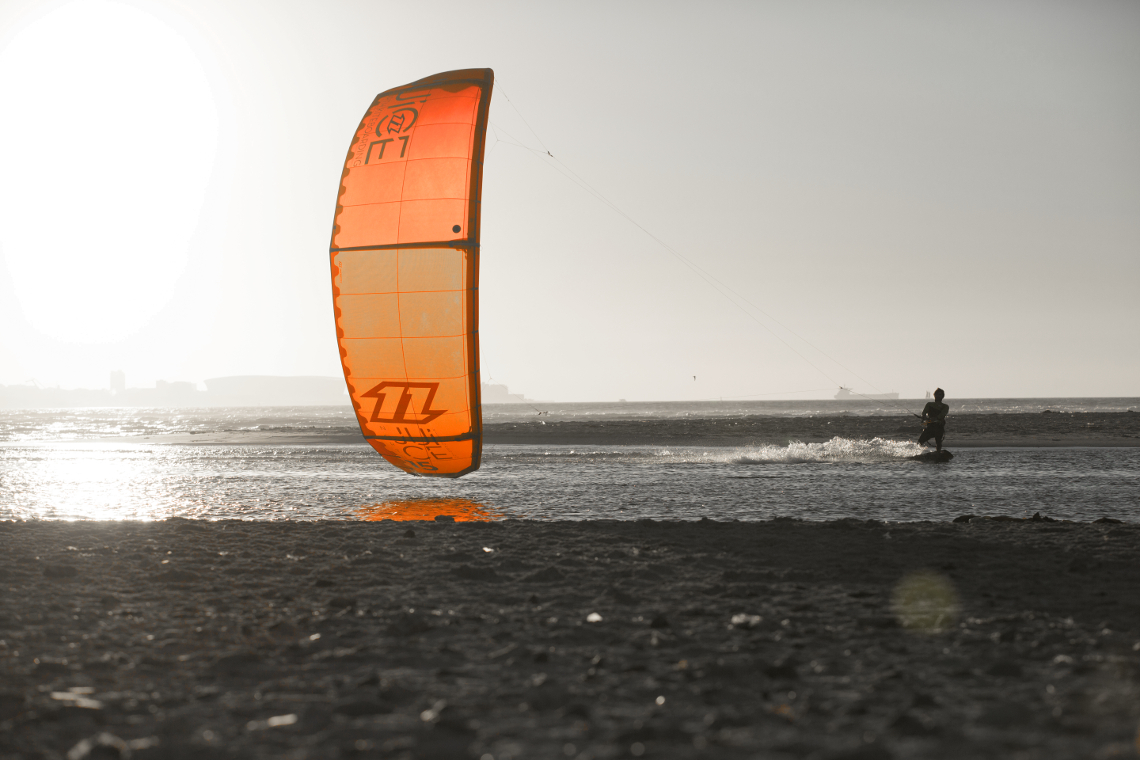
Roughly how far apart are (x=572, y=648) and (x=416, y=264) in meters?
7.43

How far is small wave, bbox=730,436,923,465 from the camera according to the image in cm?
1761

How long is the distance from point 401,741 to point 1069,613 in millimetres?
4321

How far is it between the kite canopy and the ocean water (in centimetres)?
155

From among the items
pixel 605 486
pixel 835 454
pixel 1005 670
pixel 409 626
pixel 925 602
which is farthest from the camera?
pixel 835 454

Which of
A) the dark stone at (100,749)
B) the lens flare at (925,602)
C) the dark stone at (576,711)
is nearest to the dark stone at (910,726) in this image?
the dark stone at (576,711)

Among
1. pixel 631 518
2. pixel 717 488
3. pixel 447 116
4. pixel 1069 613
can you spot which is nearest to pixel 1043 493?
pixel 717 488

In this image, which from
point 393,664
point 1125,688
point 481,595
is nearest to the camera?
point 1125,688

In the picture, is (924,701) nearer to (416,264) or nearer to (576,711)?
(576,711)

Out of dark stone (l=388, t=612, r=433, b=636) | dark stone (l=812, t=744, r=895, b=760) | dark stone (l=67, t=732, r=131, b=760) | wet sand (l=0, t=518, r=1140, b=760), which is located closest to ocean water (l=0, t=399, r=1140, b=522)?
wet sand (l=0, t=518, r=1140, b=760)

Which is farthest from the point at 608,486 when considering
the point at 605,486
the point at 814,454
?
the point at 814,454

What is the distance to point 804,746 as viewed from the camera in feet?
8.84

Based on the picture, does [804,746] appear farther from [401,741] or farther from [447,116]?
[447,116]

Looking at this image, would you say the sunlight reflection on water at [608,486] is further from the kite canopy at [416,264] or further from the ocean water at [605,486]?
the kite canopy at [416,264]

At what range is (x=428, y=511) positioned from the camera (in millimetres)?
9852
